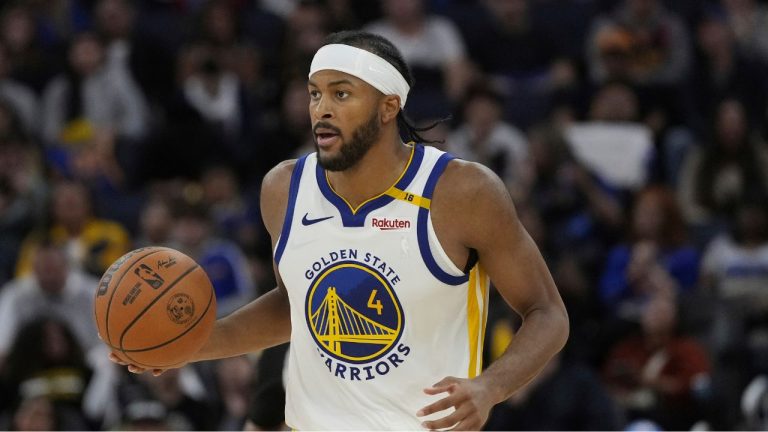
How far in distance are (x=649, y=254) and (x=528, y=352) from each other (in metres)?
6.09

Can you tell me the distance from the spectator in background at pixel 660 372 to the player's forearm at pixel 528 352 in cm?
440

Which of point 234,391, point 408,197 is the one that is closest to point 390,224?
point 408,197

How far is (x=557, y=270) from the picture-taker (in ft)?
34.0

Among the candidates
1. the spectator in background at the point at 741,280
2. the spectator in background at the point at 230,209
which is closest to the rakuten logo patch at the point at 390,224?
the spectator in background at the point at 741,280

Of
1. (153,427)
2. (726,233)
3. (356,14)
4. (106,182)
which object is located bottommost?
(153,427)

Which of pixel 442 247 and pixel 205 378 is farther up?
pixel 442 247

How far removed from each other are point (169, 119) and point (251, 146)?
2.72 feet

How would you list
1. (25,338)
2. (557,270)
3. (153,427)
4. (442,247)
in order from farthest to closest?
1. (557,270)
2. (25,338)
3. (153,427)
4. (442,247)

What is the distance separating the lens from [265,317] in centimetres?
530

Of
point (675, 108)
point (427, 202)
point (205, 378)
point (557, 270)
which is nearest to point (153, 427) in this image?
point (205, 378)

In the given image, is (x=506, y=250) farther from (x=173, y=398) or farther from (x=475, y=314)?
(x=173, y=398)

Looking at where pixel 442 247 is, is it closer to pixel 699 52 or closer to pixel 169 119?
pixel 169 119

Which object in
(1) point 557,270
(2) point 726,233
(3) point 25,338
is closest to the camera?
(3) point 25,338

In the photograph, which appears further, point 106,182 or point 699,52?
point 699,52
